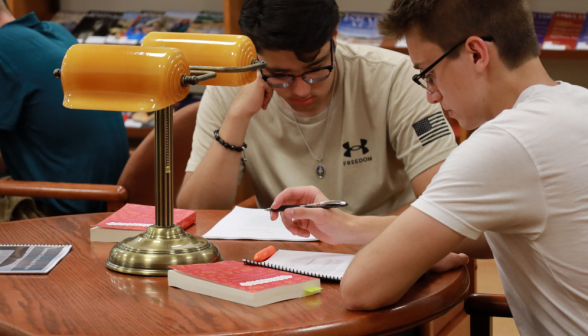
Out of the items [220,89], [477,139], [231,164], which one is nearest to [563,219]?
[477,139]

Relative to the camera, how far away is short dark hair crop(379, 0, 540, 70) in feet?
3.60

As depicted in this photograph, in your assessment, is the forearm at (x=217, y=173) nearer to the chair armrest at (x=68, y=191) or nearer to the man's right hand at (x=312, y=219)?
the chair armrest at (x=68, y=191)

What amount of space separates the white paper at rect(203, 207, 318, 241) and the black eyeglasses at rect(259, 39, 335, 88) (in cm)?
38

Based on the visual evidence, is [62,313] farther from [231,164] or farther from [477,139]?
[231,164]

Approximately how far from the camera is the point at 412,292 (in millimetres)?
1035

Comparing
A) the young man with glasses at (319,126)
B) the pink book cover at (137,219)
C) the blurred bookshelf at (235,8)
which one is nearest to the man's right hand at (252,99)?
the young man with glasses at (319,126)

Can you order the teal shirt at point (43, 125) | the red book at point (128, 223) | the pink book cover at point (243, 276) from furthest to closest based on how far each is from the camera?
the teal shirt at point (43, 125), the red book at point (128, 223), the pink book cover at point (243, 276)

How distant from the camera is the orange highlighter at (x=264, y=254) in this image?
47.6 inches

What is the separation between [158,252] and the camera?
3.75 feet

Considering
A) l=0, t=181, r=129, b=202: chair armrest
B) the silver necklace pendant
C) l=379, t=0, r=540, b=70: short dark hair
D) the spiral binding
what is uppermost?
l=379, t=0, r=540, b=70: short dark hair

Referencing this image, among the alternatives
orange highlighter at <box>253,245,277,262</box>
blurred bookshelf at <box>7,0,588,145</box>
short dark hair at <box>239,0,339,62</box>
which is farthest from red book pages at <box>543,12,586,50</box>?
orange highlighter at <box>253,245,277,262</box>

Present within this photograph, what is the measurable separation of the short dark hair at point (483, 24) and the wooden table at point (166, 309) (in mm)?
426

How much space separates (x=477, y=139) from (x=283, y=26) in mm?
827

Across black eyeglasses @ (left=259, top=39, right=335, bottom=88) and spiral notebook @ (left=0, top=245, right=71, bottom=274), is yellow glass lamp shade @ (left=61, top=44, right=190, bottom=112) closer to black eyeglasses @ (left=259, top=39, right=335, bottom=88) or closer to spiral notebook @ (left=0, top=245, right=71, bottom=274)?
spiral notebook @ (left=0, top=245, right=71, bottom=274)
